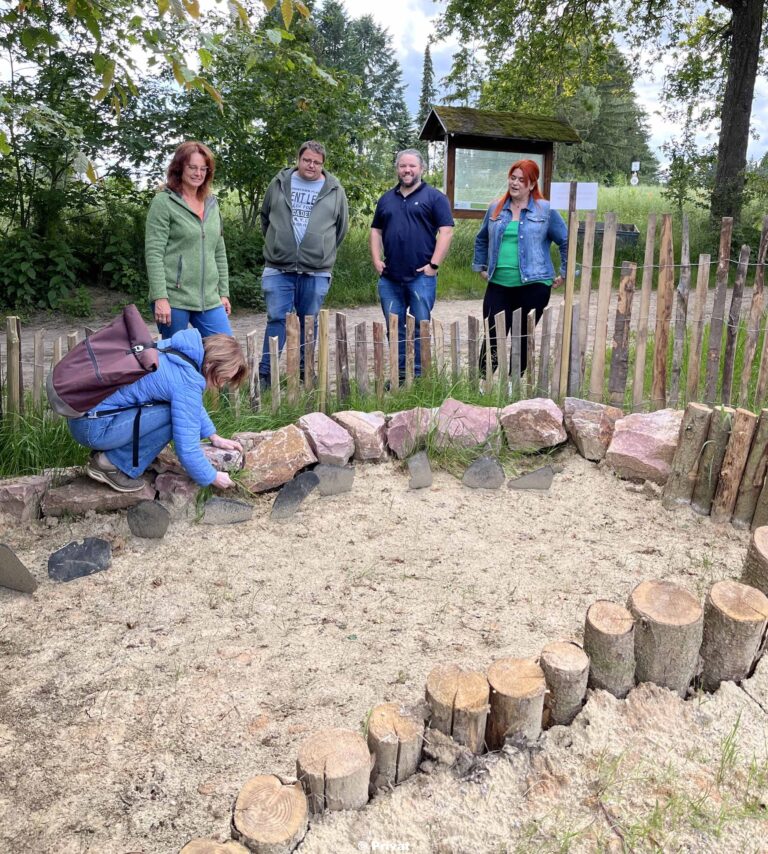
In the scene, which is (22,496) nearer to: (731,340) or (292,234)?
(292,234)

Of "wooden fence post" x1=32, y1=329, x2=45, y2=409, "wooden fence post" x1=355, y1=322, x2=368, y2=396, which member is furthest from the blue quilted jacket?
"wooden fence post" x1=355, y1=322, x2=368, y2=396

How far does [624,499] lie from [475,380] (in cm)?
120

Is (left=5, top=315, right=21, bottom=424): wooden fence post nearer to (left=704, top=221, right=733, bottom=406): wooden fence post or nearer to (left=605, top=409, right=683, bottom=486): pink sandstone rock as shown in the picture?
(left=605, top=409, right=683, bottom=486): pink sandstone rock

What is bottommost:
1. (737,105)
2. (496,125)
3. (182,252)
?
(182,252)

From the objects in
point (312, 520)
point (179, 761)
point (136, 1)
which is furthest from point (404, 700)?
point (136, 1)

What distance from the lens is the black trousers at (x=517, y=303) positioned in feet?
15.5

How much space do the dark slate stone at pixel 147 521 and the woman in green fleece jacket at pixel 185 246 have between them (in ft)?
3.67

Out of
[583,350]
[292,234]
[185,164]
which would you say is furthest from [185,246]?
[583,350]

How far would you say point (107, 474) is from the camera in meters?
3.55

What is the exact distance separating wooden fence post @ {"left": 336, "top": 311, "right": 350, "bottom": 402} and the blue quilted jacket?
112 cm

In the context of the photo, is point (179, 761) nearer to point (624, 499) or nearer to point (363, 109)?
point (624, 499)

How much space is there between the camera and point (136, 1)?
386cm

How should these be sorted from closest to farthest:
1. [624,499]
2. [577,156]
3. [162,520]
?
[162,520] → [624,499] → [577,156]

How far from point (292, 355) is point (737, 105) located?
10202 mm
